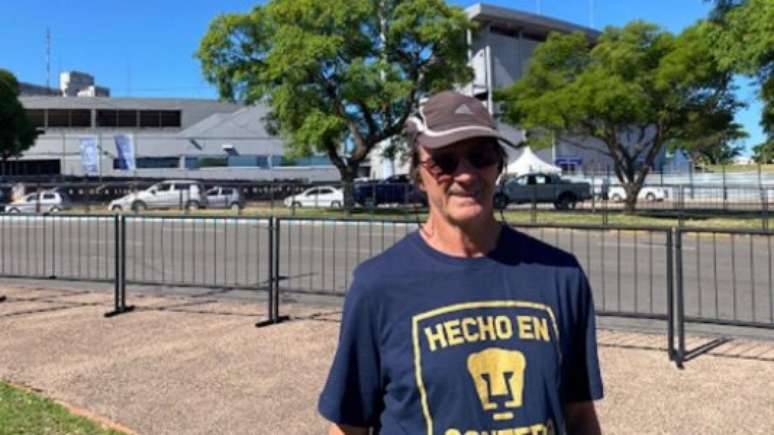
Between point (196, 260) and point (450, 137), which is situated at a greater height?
point (450, 137)

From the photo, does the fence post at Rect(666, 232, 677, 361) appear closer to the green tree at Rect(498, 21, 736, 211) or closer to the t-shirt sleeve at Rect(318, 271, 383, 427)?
the t-shirt sleeve at Rect(318, 271, 383, 427)

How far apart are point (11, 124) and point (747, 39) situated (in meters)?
55.8

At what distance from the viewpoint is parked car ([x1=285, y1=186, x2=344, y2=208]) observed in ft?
120

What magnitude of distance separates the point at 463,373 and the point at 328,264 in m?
11.6

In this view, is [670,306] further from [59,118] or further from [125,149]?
[59,118]

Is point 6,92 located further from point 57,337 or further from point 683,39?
point 57,337

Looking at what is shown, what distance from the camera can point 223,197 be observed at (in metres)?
39.3

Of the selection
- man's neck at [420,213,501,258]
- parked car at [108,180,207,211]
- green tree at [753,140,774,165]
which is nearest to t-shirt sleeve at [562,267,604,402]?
man's neck at [420,213,501,258]

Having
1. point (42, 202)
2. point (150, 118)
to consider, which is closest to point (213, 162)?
point (150, 118)

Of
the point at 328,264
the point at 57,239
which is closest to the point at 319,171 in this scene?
the point at 57,239

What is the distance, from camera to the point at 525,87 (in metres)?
30.9

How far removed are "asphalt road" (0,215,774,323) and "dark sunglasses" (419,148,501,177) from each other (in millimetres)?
6685

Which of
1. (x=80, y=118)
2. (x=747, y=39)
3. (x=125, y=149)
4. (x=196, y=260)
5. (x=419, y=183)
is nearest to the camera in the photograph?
(x=419, y=183)

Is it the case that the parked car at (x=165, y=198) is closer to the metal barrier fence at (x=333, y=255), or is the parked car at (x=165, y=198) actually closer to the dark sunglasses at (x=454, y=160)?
the metal barrier fence at (x=333, y=255)
